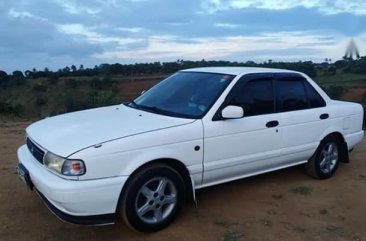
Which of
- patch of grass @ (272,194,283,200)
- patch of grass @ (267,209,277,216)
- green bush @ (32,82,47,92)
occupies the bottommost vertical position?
green bush @ (32,82,47,92)

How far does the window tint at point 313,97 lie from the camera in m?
5.75

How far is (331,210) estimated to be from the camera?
4.89m

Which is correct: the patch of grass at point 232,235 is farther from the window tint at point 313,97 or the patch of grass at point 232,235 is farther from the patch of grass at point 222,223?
the window tint at point 313,97

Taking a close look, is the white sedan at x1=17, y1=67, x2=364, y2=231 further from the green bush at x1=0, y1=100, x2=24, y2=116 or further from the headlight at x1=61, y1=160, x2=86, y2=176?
the green bush at x1=0, y1=100, x2=24, y2=116

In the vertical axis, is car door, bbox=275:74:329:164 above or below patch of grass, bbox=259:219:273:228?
above

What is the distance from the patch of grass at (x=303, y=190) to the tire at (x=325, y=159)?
1.35ft

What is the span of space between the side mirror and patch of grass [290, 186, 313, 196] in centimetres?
160

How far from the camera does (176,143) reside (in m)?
4.20

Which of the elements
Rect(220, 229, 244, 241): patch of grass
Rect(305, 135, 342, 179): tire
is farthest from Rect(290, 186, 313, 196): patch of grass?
Rect(220, 229, 244, 241): patch of grass

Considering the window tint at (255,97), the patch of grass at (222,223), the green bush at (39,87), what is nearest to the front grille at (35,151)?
the patch of grass at (222,223)

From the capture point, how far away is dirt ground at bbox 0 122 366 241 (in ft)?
13.6

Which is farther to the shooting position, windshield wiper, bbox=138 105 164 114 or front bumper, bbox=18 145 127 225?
windshield wiper, bbox=138 105 164 114

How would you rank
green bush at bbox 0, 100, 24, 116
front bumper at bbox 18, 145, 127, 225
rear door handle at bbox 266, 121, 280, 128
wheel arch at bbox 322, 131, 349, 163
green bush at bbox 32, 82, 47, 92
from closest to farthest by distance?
front bumper at bbox 18, 145, 127, 225
rear door handle at bbox 266, 121, 280, 128
wheel arch at bbox 322, 131, 349, 163
green bush at bbox 0, 100, 24, 116
green bush at bbox 32, 82, 47, 92

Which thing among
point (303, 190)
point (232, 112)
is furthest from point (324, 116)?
point (232, 112)
